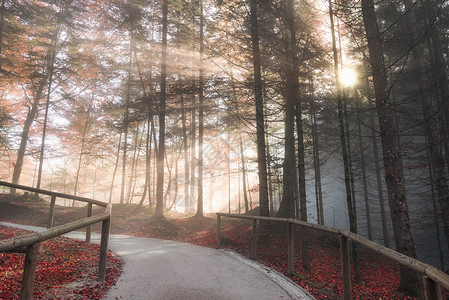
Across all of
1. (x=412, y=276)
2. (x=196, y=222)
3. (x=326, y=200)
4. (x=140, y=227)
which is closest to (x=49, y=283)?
(x=412, y=276)

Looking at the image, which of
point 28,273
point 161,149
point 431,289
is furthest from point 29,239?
point 161,149

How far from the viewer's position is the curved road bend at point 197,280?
398 centimetres

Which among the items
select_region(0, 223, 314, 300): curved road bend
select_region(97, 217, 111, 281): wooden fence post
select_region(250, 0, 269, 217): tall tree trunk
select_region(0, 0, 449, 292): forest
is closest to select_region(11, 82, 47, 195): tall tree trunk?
select_region(0, 0, 449, 292): forest

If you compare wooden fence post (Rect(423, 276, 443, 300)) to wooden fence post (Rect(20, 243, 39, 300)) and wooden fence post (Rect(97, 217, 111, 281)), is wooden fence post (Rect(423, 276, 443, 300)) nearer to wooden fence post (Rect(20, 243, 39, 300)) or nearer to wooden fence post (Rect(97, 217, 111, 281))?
wooden fence post (Rect(20, 243, 39, 300))

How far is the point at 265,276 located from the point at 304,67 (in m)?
7.30

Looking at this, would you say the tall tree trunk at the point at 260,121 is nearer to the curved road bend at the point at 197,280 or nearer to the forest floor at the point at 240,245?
the forest floor at the point at 240,245

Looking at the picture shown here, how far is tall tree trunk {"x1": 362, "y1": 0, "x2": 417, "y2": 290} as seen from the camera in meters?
6.73

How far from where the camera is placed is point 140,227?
45.4 ft

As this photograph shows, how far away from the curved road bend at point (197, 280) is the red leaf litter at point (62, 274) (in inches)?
10.8

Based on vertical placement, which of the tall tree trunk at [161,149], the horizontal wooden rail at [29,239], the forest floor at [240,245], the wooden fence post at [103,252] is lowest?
the forest floor at [240,245]

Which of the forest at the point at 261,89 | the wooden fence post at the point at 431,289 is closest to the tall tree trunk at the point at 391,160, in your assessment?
the forest at the point at 261,89

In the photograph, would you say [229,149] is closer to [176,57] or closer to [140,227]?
[176,57]

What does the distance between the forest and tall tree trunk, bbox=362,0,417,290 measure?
33mm

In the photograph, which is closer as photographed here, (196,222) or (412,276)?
(412,276)
